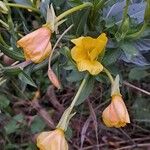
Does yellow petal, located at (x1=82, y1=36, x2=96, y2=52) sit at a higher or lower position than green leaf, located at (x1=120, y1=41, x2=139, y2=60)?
higher

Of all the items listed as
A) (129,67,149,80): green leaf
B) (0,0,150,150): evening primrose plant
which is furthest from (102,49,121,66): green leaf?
(129,67,149,80): green leaf

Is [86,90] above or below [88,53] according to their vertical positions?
below

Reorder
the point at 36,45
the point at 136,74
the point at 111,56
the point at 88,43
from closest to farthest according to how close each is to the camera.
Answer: the point at 36,45 → the point at 88,43 → the point at 111,56 → the point at 136,74

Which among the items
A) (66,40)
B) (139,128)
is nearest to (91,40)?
(66,40)

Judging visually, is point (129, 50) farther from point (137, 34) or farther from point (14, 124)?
point (14, 124)

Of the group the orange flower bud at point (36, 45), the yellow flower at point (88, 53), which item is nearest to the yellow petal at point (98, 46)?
the yellow flower at point (88, 53)

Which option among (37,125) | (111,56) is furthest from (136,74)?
(111,56)

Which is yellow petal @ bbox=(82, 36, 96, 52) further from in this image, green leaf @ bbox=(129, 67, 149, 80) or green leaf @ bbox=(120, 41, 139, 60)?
green leaf @ bbox=(129, 67, 149, 80)
